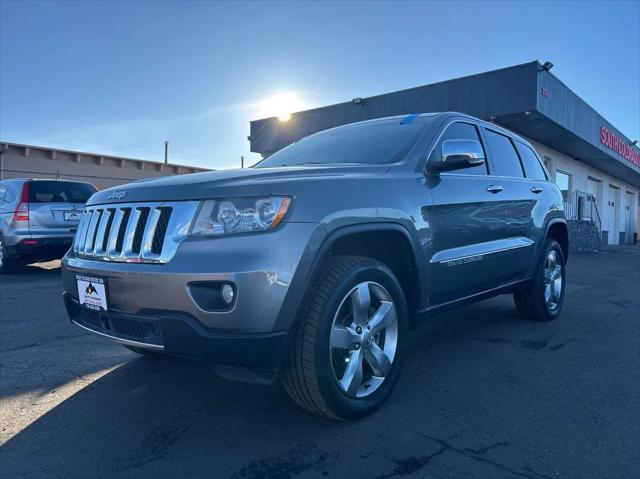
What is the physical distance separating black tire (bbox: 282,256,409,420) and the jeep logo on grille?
121 cm

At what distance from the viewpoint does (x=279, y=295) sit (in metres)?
2.35

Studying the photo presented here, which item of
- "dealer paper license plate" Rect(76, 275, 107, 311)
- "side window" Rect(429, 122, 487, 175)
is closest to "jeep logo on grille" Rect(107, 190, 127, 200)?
"dealer paper license plate" Rect(76, 275, 107, 311)

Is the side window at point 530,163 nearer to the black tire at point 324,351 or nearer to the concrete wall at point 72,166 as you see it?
the black tire at point 324,351

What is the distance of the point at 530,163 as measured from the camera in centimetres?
530

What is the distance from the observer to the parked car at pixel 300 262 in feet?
7.66

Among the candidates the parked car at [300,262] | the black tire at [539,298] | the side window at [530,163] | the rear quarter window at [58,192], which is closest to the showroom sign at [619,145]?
the side window at [530,163]

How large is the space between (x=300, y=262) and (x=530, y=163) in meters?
3.79

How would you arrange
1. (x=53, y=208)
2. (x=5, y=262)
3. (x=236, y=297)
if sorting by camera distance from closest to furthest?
(x=236, y=297)
(x=53, y=208)
(x=5, y=262)

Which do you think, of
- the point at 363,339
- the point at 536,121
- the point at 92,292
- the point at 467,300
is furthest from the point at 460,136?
the point at 536,121

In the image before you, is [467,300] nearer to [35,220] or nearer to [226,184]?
[226,184]

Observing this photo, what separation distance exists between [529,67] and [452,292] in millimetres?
12936

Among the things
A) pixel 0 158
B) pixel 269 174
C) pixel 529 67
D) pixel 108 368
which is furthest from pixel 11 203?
pixel 0 158

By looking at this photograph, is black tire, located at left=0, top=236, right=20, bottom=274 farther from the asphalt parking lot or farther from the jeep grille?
the jeep grille

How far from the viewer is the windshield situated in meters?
3.53
